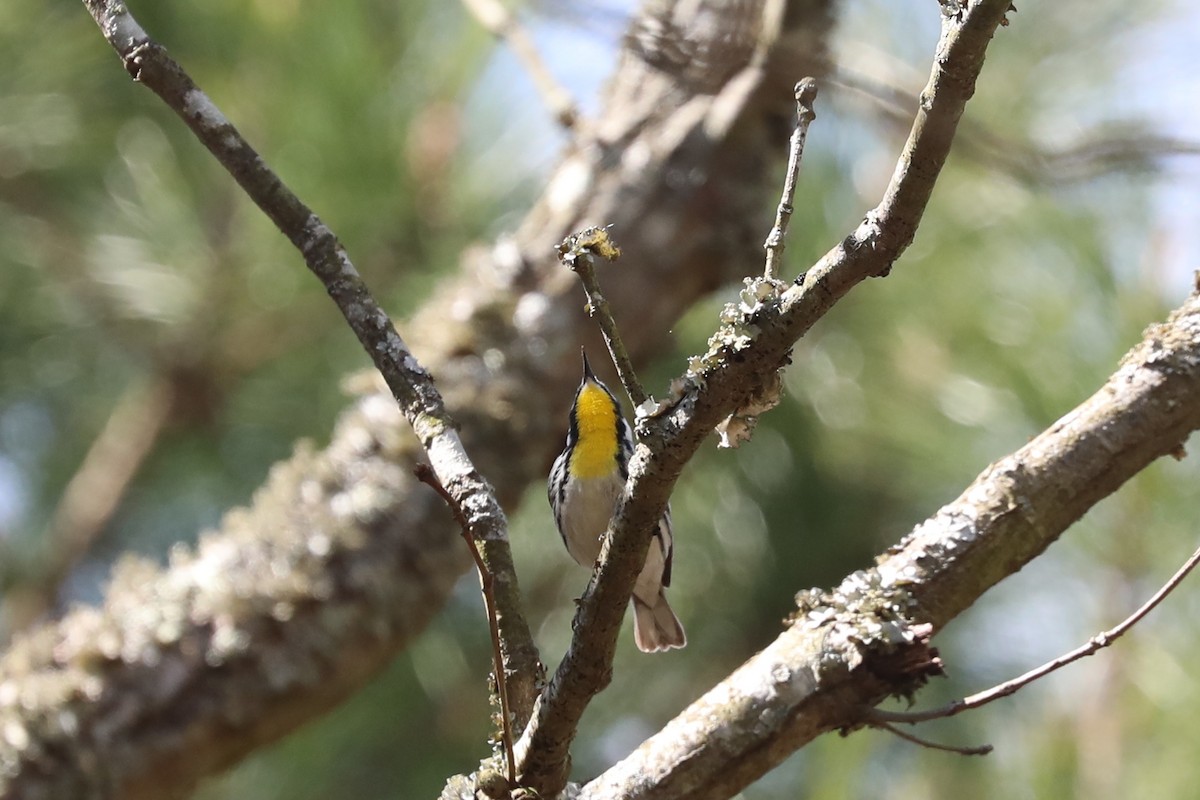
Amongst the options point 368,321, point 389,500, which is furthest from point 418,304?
point 368,321

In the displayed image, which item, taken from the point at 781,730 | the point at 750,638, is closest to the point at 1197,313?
the point at 781,730

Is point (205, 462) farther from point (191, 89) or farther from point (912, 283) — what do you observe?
point (191, 89)

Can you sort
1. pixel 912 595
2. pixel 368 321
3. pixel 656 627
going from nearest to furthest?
1. pixel 368 321
2. pixel 912 595
3. pixel 656 627

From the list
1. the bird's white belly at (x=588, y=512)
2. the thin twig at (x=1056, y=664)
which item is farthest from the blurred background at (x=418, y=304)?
the thin twig at (x=1056, y=664)

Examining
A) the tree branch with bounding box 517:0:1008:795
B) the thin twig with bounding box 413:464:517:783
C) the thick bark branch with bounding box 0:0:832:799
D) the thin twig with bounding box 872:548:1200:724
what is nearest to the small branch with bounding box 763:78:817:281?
the tree branch with bounding box 517:0:1008:795

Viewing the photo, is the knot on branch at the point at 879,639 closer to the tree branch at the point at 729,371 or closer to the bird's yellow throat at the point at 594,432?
the tree branch at the point at 729,371

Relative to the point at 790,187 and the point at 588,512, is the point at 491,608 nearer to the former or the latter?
the point at 790,187
